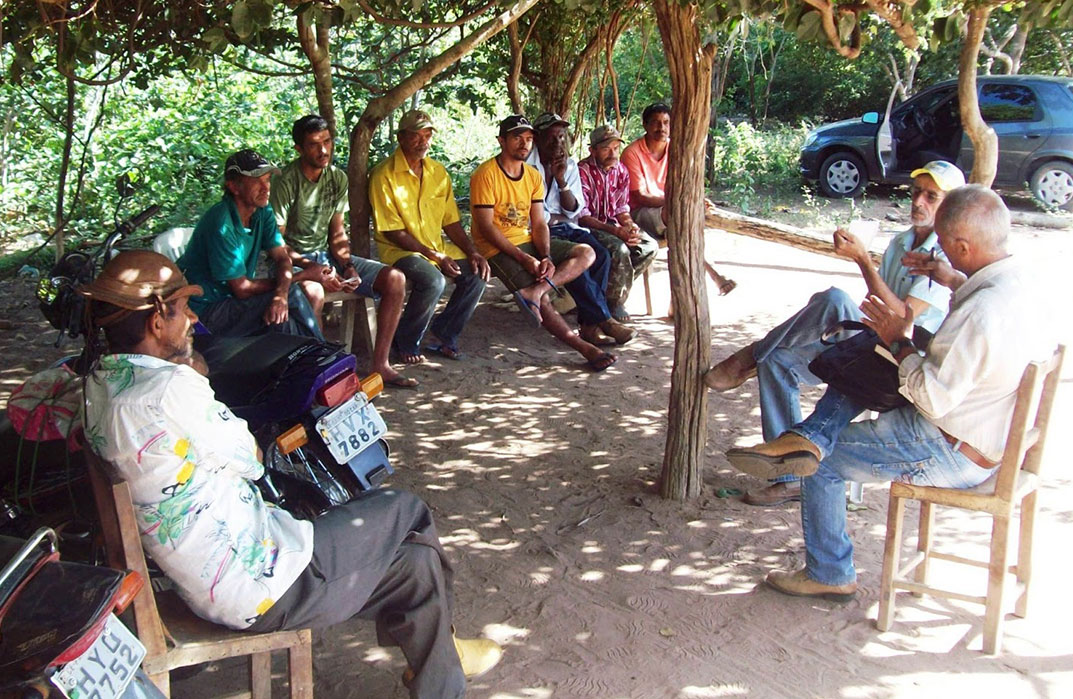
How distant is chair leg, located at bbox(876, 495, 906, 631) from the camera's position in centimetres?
351

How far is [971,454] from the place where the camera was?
3.38 m

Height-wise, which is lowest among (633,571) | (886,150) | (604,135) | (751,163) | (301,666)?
(633,571)

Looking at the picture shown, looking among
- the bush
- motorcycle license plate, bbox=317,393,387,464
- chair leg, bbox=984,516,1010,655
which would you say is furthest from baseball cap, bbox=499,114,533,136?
the bush

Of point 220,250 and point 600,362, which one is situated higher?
point 220,250

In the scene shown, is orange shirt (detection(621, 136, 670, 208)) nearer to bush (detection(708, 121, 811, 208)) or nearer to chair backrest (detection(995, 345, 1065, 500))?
chair backrest (detection(995, 345, 1065, 500))

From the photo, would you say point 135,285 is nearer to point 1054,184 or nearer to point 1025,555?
point 1025,555

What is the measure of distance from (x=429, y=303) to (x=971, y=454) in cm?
374

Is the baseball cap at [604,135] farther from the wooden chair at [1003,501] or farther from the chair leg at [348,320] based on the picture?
the wooden chair at [1003,501]

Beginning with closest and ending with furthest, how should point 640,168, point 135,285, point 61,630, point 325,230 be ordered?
point 61,630 < point 135,285 < point 325,230 < point 640,168

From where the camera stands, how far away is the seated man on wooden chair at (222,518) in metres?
2.48

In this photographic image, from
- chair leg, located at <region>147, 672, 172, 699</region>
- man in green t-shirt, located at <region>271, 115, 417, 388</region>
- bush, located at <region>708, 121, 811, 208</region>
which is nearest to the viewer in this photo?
chair leg, located at <region>147, 672, 172, 699</region>

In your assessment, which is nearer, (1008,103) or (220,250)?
(220,250)

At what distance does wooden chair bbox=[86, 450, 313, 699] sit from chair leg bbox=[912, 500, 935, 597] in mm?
2391

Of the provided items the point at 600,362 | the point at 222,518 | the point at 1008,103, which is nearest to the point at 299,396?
the point at 222,518
